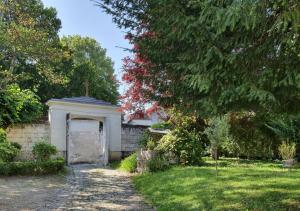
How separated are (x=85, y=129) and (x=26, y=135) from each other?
12.7ft

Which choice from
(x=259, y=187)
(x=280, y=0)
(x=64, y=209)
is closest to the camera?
(x=280, y=0)

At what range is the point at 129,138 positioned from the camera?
2031cm

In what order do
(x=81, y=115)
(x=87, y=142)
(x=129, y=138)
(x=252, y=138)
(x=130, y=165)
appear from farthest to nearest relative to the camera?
(x=87, y=142), (x=129, y=138), (x=81, y=115), (x=252, y=138), (x=130, y=165)

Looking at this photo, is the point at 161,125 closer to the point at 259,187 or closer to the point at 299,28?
the point at 259,187

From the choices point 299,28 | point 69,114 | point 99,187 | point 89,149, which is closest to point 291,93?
point 299,28


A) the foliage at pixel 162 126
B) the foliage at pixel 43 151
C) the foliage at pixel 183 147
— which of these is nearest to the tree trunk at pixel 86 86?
the foliage at pixel 162 126

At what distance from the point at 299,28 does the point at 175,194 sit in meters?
5.82

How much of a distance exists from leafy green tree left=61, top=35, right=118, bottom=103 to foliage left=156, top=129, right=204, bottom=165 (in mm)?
12733

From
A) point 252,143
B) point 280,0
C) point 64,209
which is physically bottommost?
point 64,209

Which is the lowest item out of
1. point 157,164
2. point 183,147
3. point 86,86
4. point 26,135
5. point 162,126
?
point 157,164

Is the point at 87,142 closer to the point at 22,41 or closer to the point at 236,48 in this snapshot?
the point at 22,41

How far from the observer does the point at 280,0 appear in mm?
4184

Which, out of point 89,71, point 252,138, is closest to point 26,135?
point 252,138

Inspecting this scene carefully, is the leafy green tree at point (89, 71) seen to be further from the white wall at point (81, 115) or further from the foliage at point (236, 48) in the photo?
the foliage at point (236, 48)
